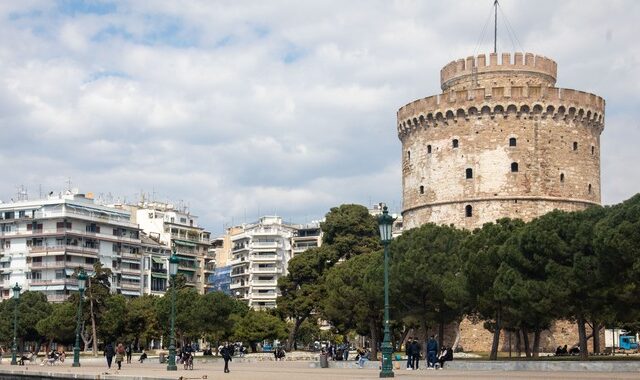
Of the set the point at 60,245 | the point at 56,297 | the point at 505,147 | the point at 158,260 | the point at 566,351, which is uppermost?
the point at 505,147

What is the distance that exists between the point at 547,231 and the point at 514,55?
92.2 ft

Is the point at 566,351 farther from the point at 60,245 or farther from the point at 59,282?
the point at 60,245

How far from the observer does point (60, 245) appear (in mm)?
105125

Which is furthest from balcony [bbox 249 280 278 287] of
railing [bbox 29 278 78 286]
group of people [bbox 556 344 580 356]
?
group of people [bbox 556 344 580 356]

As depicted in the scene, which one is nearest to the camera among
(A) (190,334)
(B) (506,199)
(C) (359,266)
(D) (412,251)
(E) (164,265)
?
(D) (412,251)

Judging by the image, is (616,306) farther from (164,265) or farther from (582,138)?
(164,265)

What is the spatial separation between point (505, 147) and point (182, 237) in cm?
6962

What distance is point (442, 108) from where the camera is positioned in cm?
6594

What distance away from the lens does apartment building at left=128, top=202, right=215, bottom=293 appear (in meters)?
124

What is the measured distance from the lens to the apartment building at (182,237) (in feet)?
407

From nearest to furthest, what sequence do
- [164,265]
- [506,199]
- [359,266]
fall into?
[359,266] → [506,199] → [164,265]

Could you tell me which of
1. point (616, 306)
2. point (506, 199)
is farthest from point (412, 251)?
point (506, 199)

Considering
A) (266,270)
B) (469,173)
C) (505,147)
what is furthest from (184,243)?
(505,147)

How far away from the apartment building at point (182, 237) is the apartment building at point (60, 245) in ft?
35.2
